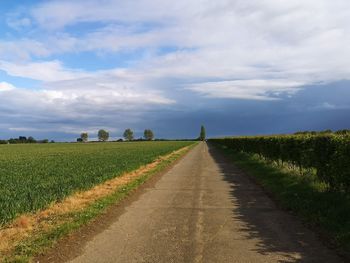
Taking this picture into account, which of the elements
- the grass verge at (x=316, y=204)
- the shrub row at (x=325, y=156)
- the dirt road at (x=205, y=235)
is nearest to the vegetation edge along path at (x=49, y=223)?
the dirt road at (x=205, y=235)

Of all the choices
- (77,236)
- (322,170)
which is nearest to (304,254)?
(77,236)

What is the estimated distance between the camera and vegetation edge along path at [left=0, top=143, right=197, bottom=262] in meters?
7.90

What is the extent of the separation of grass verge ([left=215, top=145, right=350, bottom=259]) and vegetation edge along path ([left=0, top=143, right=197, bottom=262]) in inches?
227

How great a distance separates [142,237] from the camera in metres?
8.77

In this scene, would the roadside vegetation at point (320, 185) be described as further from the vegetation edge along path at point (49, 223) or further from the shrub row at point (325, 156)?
the vegetation edge along path at point (49, 223)

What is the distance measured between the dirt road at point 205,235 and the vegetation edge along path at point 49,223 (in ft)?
2.83

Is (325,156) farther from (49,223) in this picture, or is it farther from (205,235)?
(49,223)

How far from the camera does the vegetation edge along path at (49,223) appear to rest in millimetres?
7902

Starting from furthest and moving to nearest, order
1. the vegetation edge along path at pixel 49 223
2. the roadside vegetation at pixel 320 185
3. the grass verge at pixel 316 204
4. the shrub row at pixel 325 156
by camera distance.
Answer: the shrub row at pixel 325 156
the roadside vegetation at pixel 320 185
the grass verge at pixel 316 204
the vegetation edge along path at pixel 49 223

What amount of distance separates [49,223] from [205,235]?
13.8 ft

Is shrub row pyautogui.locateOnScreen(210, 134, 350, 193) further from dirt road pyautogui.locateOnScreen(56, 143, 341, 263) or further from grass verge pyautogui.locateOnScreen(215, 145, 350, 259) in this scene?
dirt road pyautogui.locateOnScreen(56, 143, 341, 263)

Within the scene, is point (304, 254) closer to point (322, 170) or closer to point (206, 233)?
point (206, 233)

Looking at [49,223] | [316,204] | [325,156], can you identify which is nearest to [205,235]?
[49,223]

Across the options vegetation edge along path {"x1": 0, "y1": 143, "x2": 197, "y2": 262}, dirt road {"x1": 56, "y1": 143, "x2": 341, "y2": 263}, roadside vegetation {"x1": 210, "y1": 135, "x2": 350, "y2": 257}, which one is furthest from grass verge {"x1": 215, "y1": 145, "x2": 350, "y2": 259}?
vegetation edge along path {"x1": 0, "y1": 143, "x2": 197, "y2": 262}
